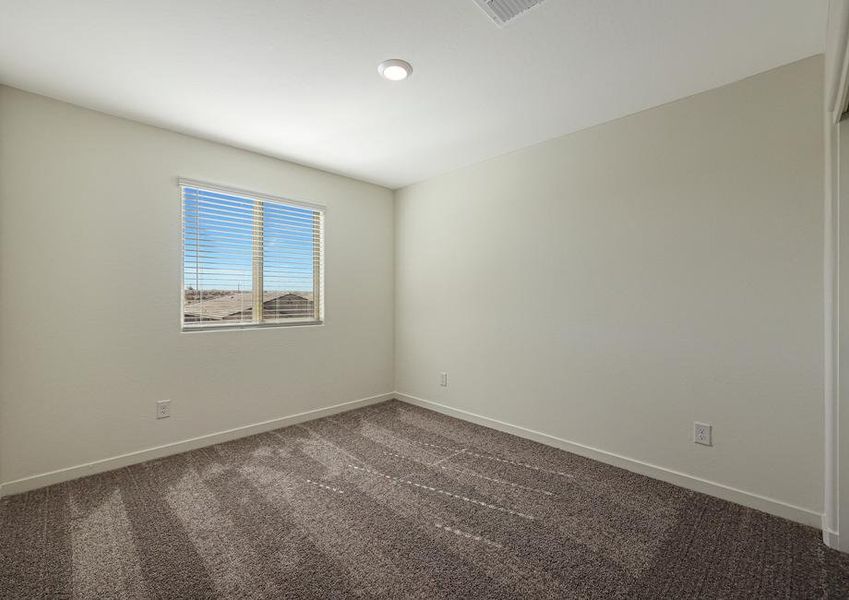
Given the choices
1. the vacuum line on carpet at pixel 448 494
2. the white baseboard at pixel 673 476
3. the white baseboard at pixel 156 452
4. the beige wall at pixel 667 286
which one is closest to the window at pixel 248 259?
the white baseboard at pixel 156 452

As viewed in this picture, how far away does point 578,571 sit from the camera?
5.47ft

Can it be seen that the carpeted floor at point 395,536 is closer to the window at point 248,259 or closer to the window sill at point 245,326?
the window sill at point 245,326

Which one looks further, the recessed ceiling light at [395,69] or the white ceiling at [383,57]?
the recessed ceiling light at [395,69]

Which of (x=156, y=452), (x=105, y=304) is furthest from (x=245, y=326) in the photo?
(x=156, y=452)

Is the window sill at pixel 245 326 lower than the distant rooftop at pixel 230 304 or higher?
lower

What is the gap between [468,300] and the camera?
368cm

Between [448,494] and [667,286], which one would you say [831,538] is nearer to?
[667,286]

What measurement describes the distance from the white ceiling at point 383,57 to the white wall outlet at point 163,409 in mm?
2034

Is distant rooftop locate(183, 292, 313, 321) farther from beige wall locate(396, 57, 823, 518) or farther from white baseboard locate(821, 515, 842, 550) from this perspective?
white baseboard locate(821, 515, 842, 550)

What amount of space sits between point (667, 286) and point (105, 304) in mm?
3755

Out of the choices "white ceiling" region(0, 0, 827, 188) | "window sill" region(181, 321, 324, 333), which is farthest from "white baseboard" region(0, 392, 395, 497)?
→ "white ceiling" region(0, 0, 827, 188)

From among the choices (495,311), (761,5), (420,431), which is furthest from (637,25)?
(420,431)

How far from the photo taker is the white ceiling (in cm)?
169

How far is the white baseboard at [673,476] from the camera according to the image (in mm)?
2027
